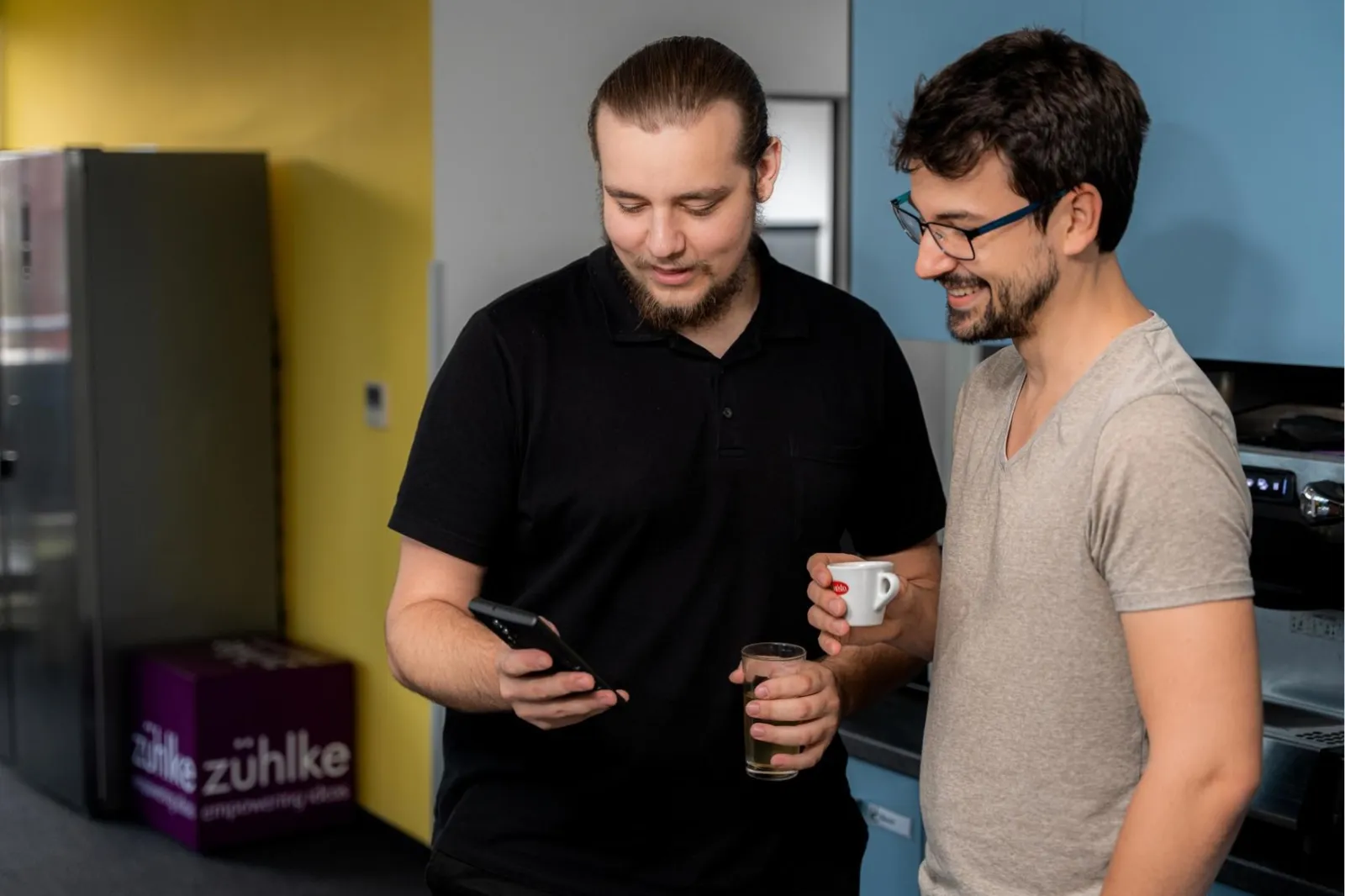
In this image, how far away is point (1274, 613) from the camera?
2348 mm

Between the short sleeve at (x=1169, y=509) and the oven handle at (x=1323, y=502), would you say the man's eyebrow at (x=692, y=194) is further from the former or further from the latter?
the oven handle at (x=1323, y=502)

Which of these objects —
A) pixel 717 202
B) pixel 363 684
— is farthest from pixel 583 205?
pixel 717 202

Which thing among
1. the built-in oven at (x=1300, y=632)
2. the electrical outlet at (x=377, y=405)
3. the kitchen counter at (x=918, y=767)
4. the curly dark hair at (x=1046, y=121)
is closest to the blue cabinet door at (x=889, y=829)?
the kitchen counter at (x=918, y=767)

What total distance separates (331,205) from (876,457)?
3.16 metres

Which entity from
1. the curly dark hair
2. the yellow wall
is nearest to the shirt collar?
the curly dark hair

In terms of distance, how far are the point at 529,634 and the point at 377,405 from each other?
3138mm

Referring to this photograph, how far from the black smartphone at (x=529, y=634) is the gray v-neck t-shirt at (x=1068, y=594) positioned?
36 cm

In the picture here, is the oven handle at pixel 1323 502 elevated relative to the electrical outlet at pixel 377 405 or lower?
lower

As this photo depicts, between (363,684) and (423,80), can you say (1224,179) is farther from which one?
(363,684)

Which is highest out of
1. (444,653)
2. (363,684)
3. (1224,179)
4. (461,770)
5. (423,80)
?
(423,80)

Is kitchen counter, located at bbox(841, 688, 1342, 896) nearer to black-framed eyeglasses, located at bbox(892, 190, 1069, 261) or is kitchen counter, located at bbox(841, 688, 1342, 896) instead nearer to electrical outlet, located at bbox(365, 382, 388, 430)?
black-framed eyeglasses, located at bbox(892, 190, 1069, 261)

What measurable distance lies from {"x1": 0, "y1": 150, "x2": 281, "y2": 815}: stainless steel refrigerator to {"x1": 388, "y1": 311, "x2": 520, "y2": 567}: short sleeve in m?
3.20

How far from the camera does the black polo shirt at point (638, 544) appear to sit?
1803 millimetres

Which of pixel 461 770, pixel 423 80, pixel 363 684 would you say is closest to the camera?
pixel 461 770
